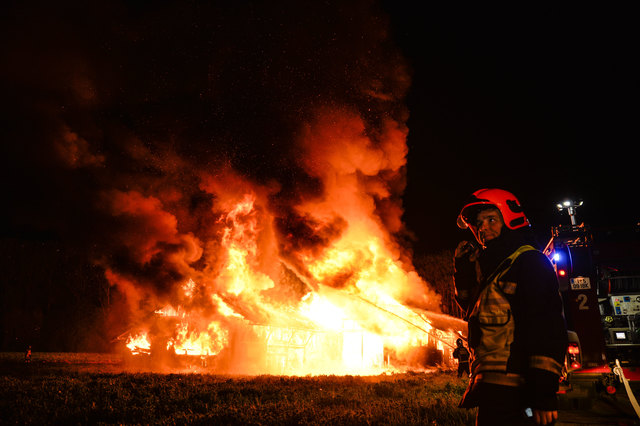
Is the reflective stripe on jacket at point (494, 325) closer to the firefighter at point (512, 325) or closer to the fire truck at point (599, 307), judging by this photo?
the firefighter at point (512, 325)

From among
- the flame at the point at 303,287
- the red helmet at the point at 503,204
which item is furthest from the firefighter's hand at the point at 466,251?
the flame at the point at 303,287

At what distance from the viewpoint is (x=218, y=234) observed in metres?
23.0

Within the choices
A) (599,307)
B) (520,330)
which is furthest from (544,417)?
(599,307)

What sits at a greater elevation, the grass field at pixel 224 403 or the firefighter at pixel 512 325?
the firefighter at pixel 512 325

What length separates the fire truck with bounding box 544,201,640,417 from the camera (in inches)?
357

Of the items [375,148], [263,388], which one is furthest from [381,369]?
[375,148]

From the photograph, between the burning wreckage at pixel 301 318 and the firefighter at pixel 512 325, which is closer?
the firefighter at pixel 512 325

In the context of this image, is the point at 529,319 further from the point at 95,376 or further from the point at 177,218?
the point at 177,218

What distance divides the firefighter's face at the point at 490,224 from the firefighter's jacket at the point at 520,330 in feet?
1.11

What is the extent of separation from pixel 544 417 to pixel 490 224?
163 cm

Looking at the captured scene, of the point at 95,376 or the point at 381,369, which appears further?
the point at 381,369

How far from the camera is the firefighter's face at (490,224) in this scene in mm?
3748

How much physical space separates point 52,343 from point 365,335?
31.4 metres

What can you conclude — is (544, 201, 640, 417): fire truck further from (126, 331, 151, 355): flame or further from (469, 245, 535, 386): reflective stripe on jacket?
(126, 331, 151, 355): flame
